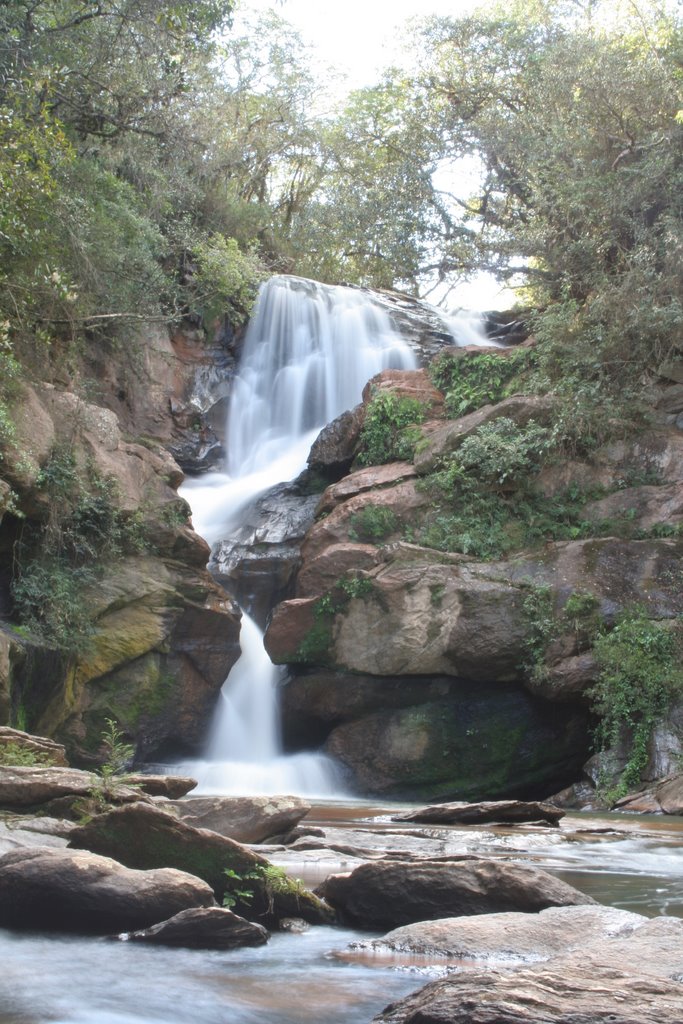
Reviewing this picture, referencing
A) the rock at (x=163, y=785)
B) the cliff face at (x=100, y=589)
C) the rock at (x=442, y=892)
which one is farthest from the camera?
the cliff face at (x=100, y=589)

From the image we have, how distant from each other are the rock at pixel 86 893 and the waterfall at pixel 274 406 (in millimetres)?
10351

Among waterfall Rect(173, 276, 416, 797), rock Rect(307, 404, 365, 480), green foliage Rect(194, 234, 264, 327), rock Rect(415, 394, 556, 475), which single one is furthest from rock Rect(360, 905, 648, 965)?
green foliage Rect(194, 234, 264, 327)

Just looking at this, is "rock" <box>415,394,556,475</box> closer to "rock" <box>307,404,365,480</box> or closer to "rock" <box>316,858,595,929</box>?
"rock" <box>307,404,365,480</box>

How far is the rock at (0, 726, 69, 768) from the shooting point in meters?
9.04

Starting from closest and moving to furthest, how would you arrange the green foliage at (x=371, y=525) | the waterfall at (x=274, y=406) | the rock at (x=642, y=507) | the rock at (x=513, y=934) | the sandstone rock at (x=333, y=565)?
the rock at (x=513, y=934), the waterfall at (x=274, y=406), the sandstone rock at (x=333, y=565), the rock at (x=642, y=507), the green foliage at (x=371, y=525)

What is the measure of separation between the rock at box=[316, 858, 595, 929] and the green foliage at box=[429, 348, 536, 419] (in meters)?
15.0

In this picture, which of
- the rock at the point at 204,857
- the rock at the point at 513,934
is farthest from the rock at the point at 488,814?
the rock at the point at 513,934

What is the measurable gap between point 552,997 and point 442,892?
2.61 metres

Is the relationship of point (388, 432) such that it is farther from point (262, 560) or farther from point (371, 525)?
point (262, 560)

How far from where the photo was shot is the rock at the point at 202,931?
518 cm

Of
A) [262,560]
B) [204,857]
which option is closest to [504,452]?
[262,560]

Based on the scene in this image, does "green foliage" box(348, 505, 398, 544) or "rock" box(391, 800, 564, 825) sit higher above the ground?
"green foliage" box(348, 505, 398, 544)

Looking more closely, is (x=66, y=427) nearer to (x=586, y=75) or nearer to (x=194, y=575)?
(x=194, y=575)

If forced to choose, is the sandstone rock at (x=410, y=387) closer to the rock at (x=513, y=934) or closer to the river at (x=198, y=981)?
the river at (x=198, y=981)
